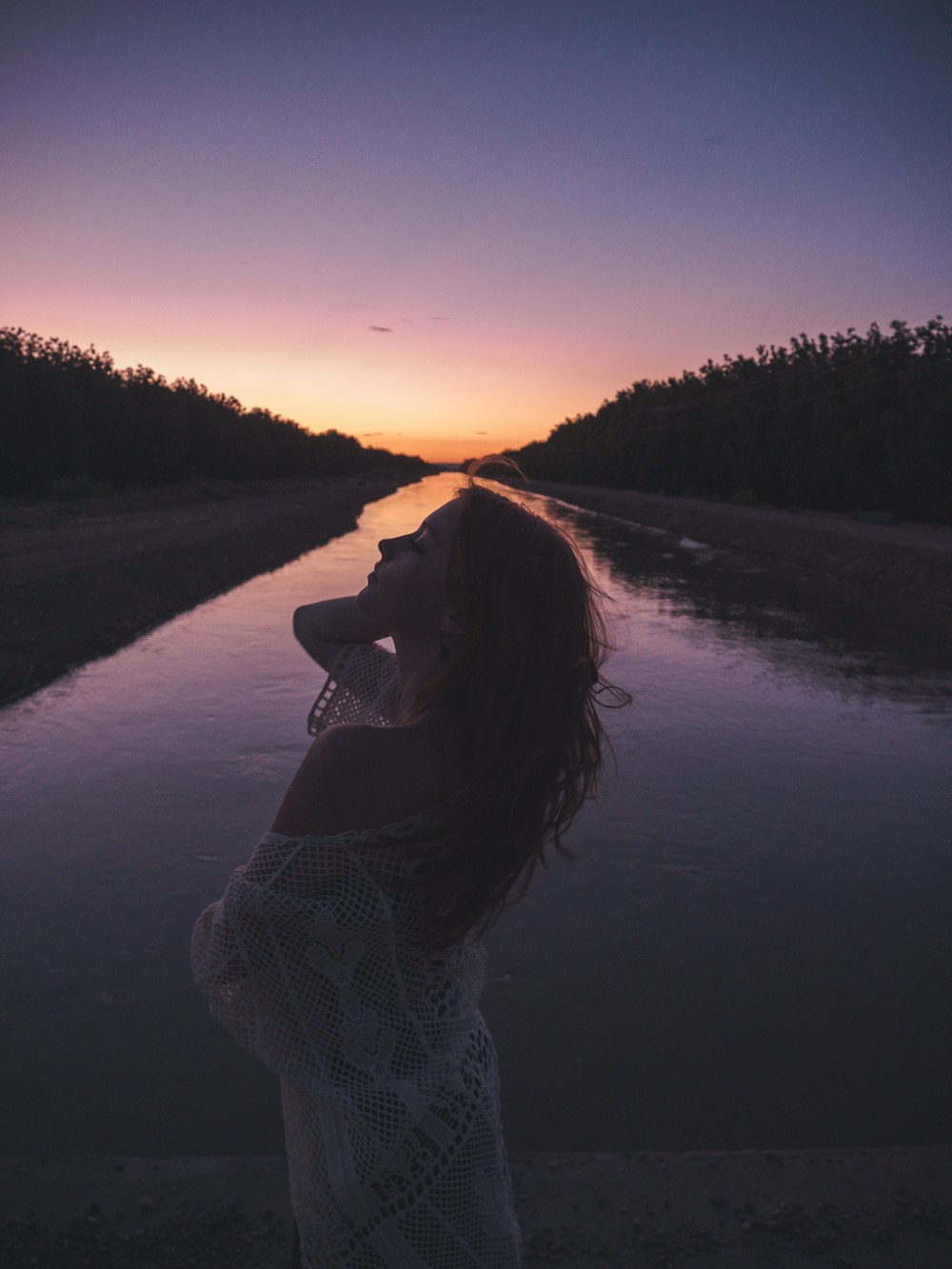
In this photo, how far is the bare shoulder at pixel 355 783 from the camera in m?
1.13

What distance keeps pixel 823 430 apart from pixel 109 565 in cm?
3809

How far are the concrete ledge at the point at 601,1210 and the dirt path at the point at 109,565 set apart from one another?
8115 mm

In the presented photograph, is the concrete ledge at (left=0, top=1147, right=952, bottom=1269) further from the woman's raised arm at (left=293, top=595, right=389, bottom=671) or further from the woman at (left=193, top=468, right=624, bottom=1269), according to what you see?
the woman's raised arm at (left=293, top=595, right=389, bottom=671)

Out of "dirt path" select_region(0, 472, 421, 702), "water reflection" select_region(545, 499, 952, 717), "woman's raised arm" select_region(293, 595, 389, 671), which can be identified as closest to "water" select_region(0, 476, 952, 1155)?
"water reflection" select_region(545, 499, 952, 717)

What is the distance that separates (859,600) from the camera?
1922 cm

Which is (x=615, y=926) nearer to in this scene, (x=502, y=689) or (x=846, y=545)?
(x=502, y=689)

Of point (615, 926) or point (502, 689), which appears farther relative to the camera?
point (615, 926)

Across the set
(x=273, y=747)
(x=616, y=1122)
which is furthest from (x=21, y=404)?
(x=616, y=1122)

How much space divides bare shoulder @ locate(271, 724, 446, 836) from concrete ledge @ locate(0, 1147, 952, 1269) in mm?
2093

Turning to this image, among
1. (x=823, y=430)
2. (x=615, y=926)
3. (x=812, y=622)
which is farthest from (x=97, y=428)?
(x=615, y=926)

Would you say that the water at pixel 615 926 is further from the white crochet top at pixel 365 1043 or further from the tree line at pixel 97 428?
the tree line at pixel 97 428

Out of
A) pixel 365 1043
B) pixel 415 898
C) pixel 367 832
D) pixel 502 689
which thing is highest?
pixel 502 689

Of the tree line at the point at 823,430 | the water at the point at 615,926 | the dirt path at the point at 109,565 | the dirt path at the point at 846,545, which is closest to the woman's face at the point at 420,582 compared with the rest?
the water at the point at 615,926

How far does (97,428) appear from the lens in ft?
167
